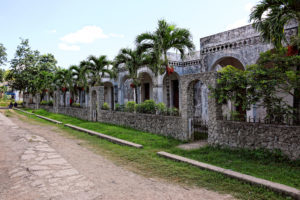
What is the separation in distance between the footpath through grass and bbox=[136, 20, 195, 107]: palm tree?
4.35 meters

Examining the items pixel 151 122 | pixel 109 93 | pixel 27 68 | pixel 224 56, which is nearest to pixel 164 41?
pixel 224 56

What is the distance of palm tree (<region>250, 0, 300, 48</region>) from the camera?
5.82 meters

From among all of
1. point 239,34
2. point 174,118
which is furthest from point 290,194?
point 239,34

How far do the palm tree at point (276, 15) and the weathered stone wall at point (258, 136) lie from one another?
2.35m

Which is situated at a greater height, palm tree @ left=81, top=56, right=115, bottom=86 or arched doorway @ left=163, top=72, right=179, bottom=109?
palm tree @ left=81, top=56, right=115, bottom=86

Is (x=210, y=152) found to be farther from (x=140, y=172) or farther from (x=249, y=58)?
(x=249, y=58)

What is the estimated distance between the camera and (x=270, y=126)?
5773mm

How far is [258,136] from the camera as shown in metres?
A: 6.03

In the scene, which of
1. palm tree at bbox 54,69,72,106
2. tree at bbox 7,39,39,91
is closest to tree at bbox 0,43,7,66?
tree at bbox 7,39,39,91

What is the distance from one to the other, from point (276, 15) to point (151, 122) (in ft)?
20.2

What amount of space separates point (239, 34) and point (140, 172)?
25.9ft

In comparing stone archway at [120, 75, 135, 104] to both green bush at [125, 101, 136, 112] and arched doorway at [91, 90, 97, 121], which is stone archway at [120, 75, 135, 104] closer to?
arched doorway at [91, 90, 97, 121]

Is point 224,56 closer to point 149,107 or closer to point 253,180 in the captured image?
point 149,107

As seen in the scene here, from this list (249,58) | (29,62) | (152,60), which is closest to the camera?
(249,58)
